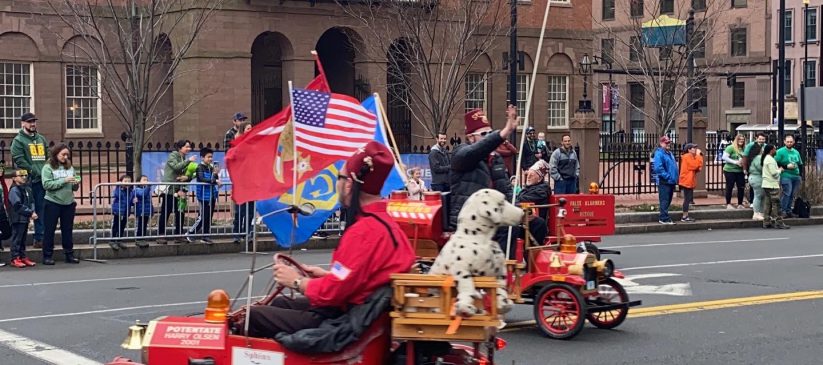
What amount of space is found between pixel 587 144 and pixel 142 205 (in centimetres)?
1203

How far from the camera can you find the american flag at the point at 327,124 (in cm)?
714

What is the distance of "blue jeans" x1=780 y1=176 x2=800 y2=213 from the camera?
23.3 m

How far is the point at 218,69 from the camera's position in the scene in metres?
31.9

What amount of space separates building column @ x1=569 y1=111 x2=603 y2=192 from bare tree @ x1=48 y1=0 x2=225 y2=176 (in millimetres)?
8990

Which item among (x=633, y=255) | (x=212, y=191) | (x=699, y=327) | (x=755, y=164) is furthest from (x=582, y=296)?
(x=755, y=164)

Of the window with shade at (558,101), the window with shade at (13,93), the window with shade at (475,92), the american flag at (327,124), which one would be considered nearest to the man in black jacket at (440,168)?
the american flag at (327,124)

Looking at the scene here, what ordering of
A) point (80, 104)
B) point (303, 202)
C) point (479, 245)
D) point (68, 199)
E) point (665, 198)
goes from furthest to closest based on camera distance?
point (80, 104) < point (665, 198) < point (68, 199) < point (303, 202) < point (479, 245)

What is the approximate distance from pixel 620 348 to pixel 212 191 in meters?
9.80

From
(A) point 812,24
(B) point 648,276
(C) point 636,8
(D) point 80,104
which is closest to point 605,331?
(B) point 648,276

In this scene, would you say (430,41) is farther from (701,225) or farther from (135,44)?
(701,225)

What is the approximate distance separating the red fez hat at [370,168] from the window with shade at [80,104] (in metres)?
27.6

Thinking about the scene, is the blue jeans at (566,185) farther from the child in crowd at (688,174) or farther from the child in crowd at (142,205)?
the child in crowd at (142,205)

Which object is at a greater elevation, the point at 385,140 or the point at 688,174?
the point at 385,140

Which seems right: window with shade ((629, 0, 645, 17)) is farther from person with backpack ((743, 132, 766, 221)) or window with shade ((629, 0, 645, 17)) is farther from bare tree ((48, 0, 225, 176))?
bare tree ((48, 0, 225, 176))
